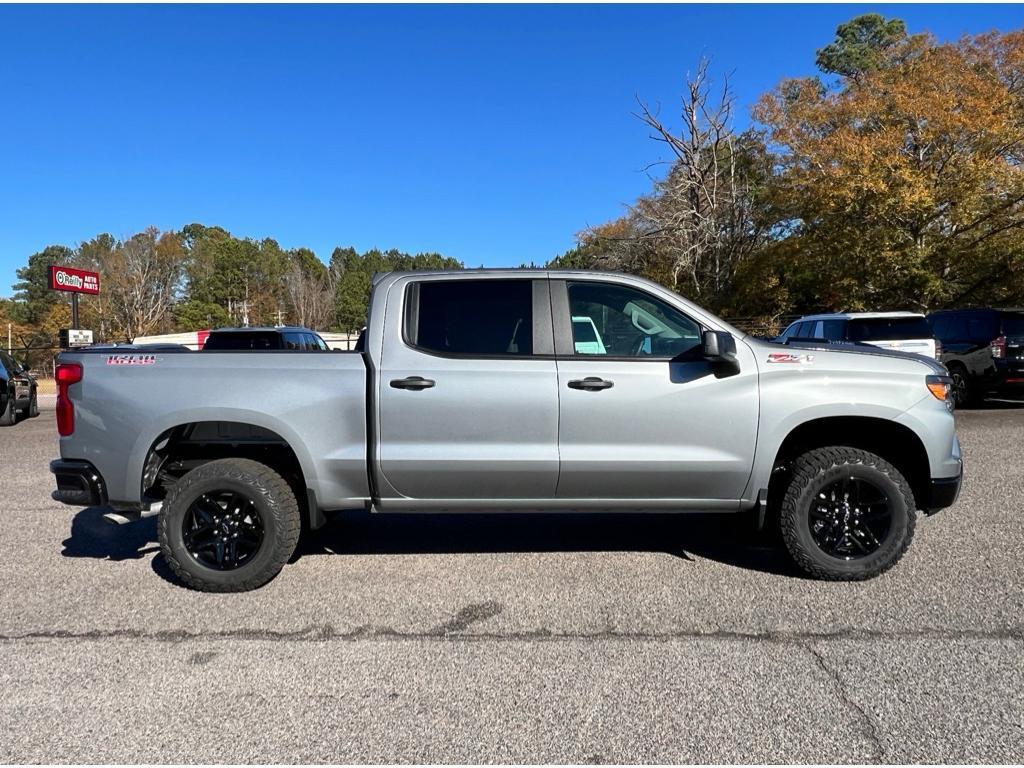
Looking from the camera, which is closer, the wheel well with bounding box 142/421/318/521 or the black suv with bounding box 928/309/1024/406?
the wheel well with bounding box 142/421/318/521

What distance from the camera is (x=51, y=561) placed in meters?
4.66

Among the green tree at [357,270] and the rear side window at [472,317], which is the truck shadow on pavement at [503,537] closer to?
the rear side window at [472,317]

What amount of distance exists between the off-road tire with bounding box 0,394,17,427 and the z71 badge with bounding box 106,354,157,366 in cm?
1027

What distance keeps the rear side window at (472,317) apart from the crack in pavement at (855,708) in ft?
7.11

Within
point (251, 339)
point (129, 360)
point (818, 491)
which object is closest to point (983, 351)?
point (818, 491)

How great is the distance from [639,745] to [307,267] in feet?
290

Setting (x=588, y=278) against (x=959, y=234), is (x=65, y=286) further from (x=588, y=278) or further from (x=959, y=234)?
(x=959, y=234)

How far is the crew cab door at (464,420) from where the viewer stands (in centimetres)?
395

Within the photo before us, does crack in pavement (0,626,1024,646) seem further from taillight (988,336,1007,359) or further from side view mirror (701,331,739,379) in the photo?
taillight (988,336,1007,359)

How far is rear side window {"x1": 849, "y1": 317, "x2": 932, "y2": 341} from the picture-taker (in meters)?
11.7

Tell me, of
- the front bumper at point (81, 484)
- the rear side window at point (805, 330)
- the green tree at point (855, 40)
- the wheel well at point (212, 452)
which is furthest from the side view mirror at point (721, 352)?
the green tree at point (855, 40)

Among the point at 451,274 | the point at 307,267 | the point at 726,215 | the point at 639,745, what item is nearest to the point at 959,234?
the point at 726,215

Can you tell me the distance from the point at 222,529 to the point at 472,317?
1.95 m

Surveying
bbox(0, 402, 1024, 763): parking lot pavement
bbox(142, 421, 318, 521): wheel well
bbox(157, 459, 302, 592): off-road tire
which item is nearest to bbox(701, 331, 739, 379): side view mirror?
bbox(0, 402, 1024, 763): parking lot pavement
